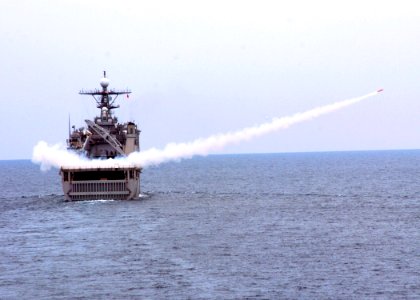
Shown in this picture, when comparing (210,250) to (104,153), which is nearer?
(210,250)

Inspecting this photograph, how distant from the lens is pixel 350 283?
44219mm

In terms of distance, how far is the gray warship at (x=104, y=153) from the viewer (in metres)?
90.9

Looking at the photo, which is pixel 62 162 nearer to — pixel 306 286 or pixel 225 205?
pixel 225 205

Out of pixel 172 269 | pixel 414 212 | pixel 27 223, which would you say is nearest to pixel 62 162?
pixel 27 223

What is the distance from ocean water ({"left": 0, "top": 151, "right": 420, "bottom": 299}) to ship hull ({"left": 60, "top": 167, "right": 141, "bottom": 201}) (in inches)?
46.9

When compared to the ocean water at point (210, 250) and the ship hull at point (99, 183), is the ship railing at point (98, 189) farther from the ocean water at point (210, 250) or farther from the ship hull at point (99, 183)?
the ocean water at point (210, 250)

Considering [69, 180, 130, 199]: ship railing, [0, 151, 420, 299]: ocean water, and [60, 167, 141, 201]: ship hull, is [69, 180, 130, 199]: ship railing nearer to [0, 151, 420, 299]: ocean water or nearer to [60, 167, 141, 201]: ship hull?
[60, 167, 141, 201]: ship hull

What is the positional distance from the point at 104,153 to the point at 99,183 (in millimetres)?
11830

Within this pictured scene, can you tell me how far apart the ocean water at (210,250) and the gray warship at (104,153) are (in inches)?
69.3

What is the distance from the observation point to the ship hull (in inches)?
3565

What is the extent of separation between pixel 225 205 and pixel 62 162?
19409mm

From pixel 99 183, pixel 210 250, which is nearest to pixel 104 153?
pixel 99 183

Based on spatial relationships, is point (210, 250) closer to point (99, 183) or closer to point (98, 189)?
point (98, 189)

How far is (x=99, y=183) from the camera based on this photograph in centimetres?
9106
